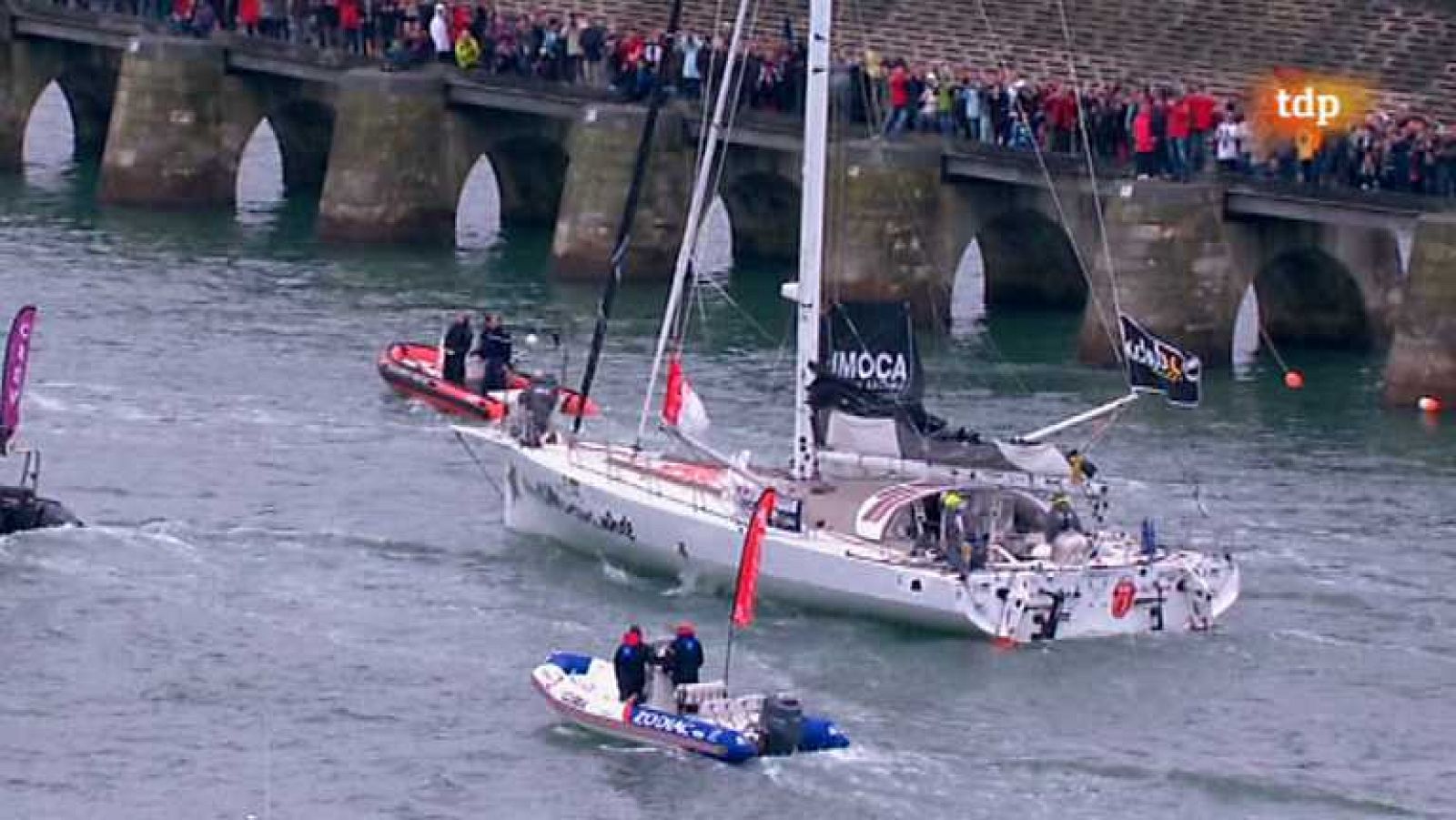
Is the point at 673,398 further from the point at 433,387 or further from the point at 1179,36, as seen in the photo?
the point at 1179,36

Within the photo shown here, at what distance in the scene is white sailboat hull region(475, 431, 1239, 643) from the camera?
6400 cm

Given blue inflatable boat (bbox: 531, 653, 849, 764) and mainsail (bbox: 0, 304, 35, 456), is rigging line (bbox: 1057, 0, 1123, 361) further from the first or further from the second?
blue inflatable boat (bbox: 531, 653, 849, 764)

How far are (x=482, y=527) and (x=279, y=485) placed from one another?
4.01 metres

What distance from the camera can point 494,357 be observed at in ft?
268

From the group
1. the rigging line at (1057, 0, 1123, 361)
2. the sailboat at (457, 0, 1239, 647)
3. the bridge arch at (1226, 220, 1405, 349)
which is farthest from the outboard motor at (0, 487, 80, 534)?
the bridge arch at (1226, 220, 1405, 349)

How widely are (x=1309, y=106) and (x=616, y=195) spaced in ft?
42.6

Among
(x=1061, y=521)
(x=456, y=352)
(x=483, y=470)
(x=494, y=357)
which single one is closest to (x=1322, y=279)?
(x=494, y=357)

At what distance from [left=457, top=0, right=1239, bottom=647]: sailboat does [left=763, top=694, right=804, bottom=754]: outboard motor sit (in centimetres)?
576

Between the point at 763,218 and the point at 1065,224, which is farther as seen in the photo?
the point at 763,218

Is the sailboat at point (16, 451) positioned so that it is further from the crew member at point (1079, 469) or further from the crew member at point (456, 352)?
the crew member at point (1079, 469)

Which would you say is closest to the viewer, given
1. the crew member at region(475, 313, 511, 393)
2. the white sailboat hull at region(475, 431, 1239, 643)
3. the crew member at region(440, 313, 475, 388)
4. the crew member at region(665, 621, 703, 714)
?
the crew member at region(665, 621, 703, 714)

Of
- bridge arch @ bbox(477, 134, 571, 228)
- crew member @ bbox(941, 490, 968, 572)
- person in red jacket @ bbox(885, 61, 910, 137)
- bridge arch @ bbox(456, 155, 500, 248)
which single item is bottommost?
bridge arch @ bbox(456, 155, 500, 248)

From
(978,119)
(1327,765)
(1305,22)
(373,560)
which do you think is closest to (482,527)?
(373,560)

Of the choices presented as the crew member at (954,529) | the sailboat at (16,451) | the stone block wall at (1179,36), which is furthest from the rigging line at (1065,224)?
the sailboat at (16,451)
